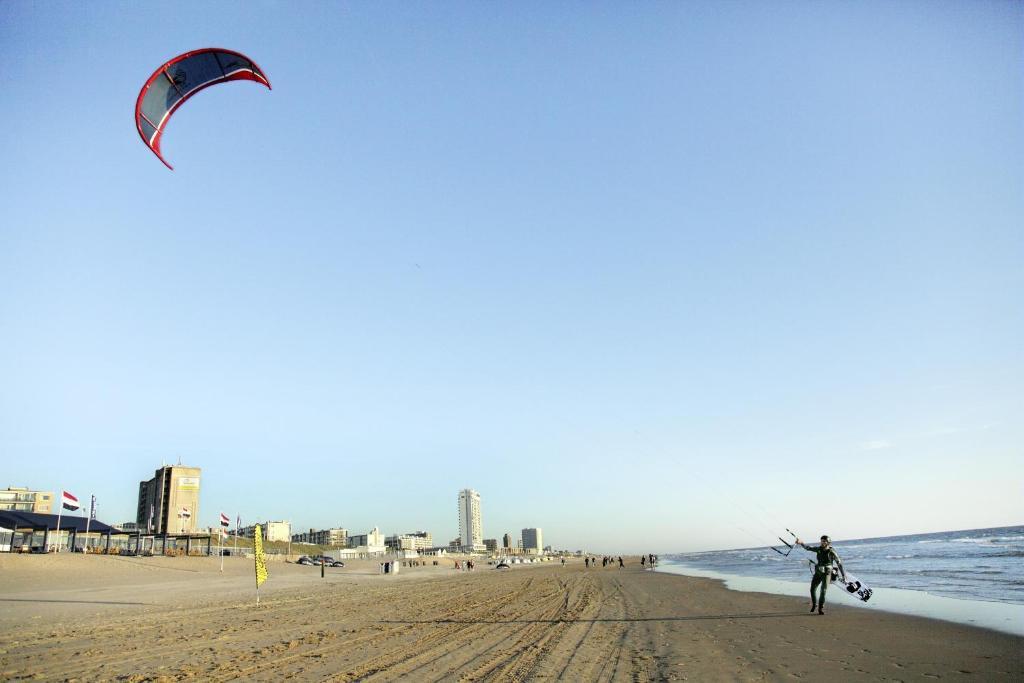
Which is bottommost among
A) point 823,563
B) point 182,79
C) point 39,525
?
point 823,563

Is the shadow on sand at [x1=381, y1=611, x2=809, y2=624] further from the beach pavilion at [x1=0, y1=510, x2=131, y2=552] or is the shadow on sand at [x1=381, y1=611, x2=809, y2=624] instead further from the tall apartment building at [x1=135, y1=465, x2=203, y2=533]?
the tall apartment building at [x1=135, y1=465, x2=203, y2=533]

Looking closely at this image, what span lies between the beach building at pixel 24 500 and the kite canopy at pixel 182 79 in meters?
171

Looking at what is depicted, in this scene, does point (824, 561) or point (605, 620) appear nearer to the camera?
point (824, 561)

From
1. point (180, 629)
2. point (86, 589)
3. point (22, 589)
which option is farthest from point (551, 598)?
point (22, 589)

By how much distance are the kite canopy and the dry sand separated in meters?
8.24

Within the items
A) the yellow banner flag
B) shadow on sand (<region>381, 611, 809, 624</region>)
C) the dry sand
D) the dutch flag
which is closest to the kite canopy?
the dry sand

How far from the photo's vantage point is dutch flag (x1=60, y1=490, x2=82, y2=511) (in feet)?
134

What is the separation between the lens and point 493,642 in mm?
11141

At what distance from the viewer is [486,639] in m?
11.5

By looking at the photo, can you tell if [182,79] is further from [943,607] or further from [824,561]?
[943,607]

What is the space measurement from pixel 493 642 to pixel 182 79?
1147 cm

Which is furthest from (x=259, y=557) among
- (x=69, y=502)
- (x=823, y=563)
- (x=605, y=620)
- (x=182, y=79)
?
(x=69, y=502)

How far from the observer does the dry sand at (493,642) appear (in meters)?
8.64

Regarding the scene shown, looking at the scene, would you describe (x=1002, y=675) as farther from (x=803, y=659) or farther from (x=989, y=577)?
(x=989, y=577)
